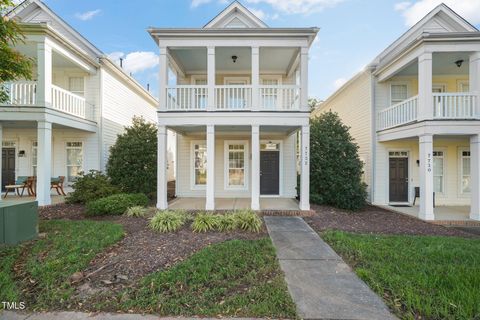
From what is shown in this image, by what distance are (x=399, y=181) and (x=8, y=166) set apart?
20.2 meters

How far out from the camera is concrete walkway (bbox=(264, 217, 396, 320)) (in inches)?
127

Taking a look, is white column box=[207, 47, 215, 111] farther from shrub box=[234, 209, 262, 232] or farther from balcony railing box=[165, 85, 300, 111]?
shrub box=[234, 209, 262, 232]

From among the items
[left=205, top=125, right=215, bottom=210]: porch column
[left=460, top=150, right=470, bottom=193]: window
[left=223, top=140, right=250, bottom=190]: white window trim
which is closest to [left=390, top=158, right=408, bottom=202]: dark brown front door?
[left=460, top=150, right=470, bottom=193]: window

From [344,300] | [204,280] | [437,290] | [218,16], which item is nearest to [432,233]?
[437,290]

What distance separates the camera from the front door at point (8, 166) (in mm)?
12602

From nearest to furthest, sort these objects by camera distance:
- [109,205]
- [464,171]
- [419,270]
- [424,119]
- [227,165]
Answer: [419,270] < [109,205] < [424,119] < [464,171] < [227,165]

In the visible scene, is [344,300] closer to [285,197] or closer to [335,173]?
[335,173]

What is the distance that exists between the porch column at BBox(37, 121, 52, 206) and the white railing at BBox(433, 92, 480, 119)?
14968 millimetres

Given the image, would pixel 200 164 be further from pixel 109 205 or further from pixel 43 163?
pixel 43 163

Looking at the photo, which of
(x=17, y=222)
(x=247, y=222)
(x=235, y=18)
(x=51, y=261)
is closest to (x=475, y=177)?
(x=247, y=222)

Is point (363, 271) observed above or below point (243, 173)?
below

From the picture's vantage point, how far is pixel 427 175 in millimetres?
8773

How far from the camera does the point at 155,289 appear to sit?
368 centimetres

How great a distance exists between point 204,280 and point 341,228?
5.00 meters
